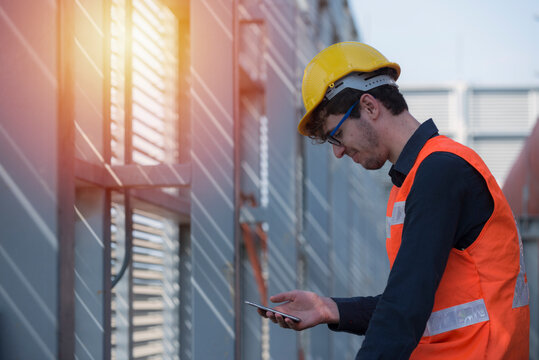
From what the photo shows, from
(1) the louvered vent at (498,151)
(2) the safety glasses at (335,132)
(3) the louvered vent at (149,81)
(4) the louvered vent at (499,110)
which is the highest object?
(4) the louvered vent at (499,110)

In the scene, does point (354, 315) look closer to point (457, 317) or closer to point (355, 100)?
point (457, 317)

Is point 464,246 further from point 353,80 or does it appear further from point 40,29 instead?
point 40,29

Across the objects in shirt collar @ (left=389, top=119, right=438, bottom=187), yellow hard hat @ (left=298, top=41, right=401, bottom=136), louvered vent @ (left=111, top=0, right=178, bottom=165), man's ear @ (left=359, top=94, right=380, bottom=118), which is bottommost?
shirt collar @ (left=389, top=119, right=438, bottom=187)

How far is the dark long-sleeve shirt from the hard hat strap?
0.39 meters

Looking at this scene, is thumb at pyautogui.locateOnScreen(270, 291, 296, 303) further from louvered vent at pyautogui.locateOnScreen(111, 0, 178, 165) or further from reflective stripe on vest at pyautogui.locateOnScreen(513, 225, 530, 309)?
louvered vent at pyautogui.locateOnScreen(111, 0, 178, 165)

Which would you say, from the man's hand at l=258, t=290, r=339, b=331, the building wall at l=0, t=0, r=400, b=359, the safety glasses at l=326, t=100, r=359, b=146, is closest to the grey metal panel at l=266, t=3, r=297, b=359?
the building wall at l=0, t=0, r=400, b=359

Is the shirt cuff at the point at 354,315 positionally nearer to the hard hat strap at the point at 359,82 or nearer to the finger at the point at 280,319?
the finger at the point at 280,319

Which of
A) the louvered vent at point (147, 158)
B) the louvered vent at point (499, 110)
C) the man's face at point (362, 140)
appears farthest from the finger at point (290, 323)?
the louvered vent at point (499, 110)

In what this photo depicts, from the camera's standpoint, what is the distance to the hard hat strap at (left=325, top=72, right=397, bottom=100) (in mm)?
1892

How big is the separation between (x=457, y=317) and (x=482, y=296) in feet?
0.27

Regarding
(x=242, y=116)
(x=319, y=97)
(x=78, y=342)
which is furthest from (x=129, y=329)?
(x=242, y=116)

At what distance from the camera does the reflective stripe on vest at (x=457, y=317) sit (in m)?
1.59

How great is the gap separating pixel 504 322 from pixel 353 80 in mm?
790

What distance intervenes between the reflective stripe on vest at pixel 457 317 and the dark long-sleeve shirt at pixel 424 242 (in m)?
0.12
